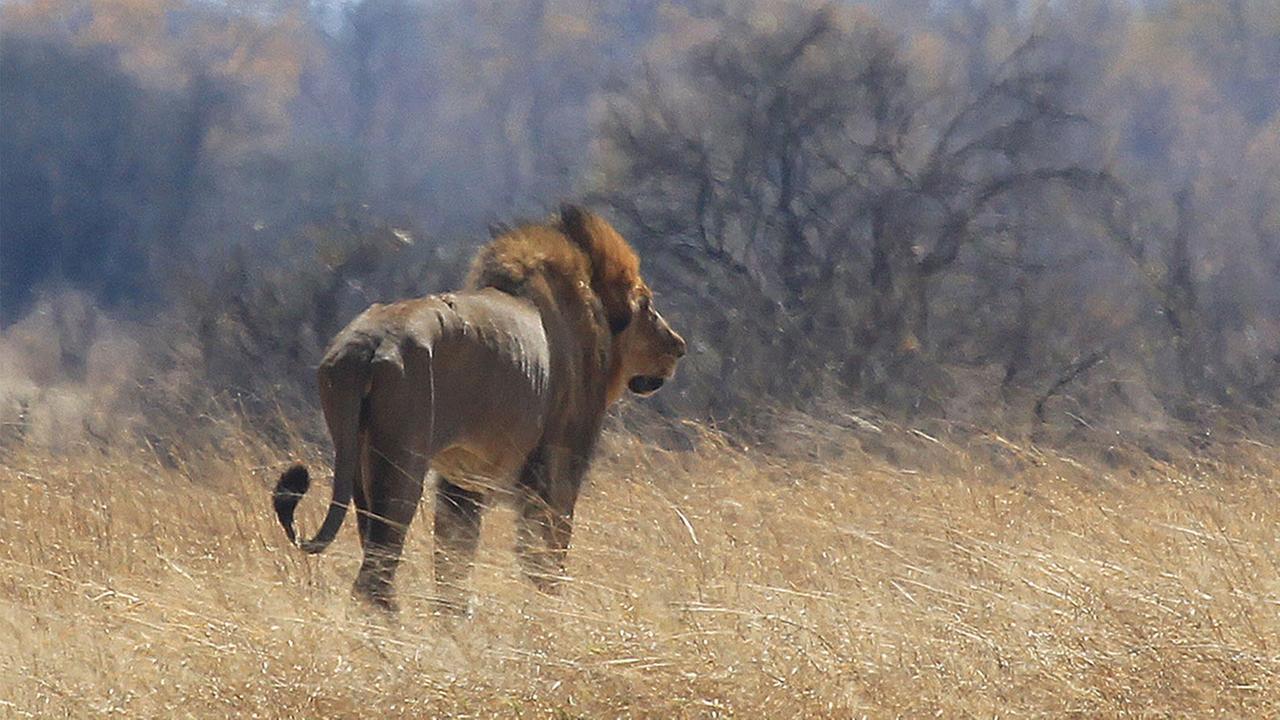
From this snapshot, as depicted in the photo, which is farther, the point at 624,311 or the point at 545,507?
the point at 624,311

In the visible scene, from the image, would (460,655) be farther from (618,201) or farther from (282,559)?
(618,201)

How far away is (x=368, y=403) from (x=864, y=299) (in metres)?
14.3

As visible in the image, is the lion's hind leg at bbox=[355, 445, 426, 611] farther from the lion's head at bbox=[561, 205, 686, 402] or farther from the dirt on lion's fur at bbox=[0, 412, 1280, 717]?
the lion's head at bbox=[561, 205, 686, 402]

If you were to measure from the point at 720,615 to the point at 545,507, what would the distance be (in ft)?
4.94

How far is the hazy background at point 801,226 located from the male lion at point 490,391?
2621 mm

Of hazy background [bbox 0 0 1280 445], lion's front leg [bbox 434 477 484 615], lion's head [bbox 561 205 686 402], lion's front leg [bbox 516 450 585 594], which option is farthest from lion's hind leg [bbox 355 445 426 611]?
hazy background [bbox 0 0 1280 445]

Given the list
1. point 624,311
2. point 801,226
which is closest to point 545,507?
point 624,311

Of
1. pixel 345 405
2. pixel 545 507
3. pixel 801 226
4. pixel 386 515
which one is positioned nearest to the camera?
pixel 345 405

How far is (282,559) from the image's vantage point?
695cm

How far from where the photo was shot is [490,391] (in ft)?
22.4

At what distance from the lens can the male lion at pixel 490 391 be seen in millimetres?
6227

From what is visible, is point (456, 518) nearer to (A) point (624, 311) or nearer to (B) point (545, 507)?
(B) point (545, 507)

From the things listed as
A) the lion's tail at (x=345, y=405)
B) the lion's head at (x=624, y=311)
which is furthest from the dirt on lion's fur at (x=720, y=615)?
the lion's head at (x=624, y=311)

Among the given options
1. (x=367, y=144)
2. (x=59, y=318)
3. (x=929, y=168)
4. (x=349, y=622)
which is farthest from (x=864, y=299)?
(x=367, y=144)
